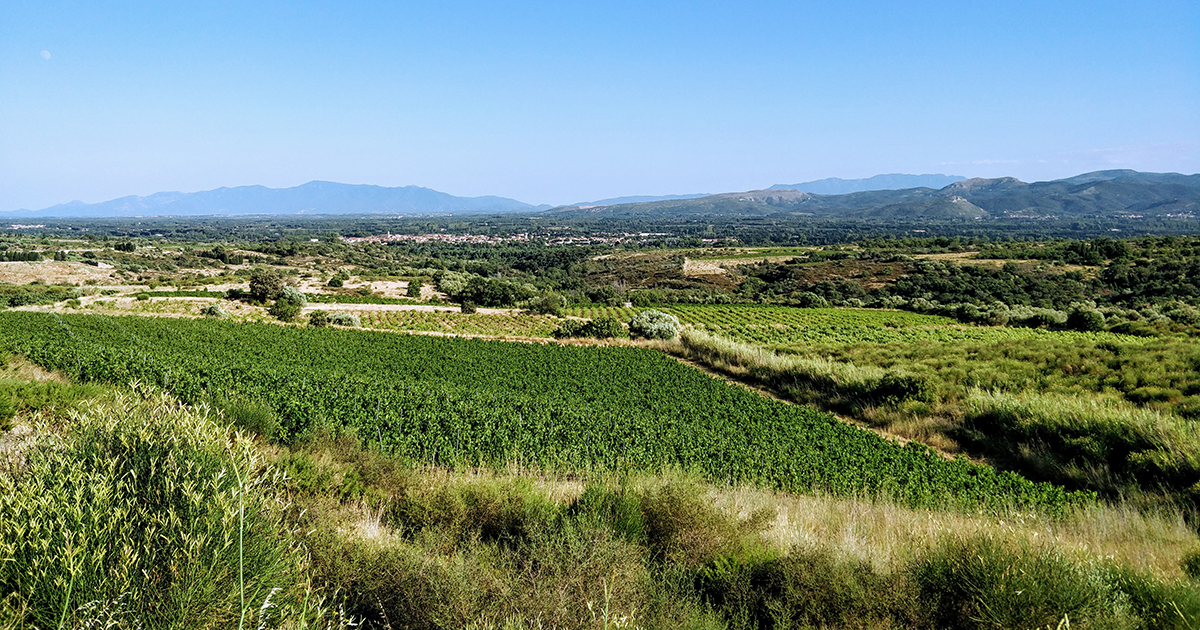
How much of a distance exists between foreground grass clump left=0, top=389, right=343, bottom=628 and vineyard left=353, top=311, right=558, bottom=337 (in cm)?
3528

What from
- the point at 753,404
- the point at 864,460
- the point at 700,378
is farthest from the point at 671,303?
the point at 864,460

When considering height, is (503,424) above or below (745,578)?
below

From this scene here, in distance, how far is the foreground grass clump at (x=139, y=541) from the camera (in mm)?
2705

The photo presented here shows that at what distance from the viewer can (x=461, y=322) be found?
42938 mm

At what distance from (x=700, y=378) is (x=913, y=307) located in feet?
160

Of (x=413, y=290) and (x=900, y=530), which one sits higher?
(x=900, y=530)

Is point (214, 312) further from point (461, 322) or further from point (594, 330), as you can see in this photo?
point (594, 330)

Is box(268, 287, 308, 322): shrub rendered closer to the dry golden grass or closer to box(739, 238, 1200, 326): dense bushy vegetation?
the dry golden grass

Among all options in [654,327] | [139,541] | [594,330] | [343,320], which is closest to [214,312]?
[343,320]

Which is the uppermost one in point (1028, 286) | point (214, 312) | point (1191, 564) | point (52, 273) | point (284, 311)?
point (52, 273)

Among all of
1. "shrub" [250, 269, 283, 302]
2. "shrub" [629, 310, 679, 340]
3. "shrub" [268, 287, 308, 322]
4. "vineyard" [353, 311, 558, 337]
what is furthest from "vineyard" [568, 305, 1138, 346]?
"shrub" [250, 269, 283, 302]

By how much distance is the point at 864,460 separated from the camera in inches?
453

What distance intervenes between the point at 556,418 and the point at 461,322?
30882 millimetres

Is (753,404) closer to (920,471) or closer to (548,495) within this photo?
(920,471)
